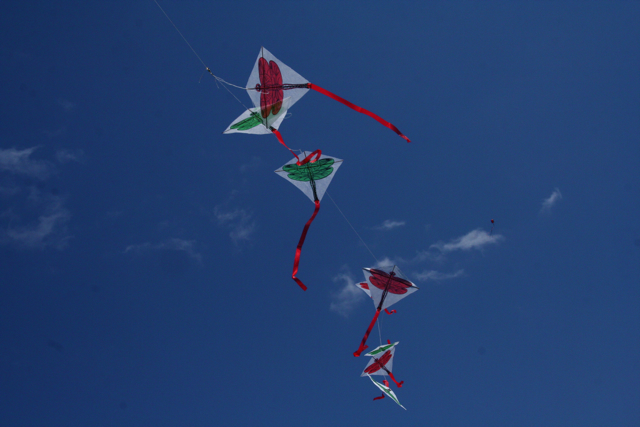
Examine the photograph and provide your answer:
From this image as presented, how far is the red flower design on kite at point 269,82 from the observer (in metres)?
13.7

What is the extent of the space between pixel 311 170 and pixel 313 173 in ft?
0.78

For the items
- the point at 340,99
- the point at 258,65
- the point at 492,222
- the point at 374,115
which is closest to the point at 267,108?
the point at 258,65

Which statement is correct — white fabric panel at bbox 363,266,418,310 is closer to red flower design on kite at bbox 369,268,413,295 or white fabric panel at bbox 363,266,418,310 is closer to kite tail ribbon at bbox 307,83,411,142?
red flower design on kite at bbox 369,268,413,295

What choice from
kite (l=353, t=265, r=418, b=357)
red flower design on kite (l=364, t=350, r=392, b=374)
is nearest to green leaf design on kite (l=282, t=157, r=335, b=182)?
kite (l=353, t=265, r=418, b=357)

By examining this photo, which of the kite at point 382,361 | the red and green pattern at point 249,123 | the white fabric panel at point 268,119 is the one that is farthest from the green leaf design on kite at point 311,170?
the kite at point 382,361

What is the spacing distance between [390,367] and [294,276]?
1144cm

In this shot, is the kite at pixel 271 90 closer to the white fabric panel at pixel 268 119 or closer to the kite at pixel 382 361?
the white fabric panel at pixel 268 119

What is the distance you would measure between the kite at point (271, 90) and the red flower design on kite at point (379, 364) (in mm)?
13933

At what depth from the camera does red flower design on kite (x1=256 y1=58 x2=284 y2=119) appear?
13.7 m

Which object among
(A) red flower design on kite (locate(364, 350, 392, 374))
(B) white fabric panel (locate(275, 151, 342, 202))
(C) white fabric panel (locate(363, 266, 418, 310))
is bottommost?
(A) red flower design on kite (locate(364, 350, 392, 374))

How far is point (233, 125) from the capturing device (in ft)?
49.3

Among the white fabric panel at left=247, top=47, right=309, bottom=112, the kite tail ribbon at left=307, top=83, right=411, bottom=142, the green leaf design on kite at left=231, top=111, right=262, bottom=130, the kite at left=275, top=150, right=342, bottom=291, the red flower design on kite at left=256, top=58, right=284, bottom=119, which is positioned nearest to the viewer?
the kite tail ribbon at left=307, top=83, right=411, bottom=142

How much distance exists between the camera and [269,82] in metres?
13.9

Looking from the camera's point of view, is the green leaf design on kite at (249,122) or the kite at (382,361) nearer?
the green leaf design on kite at (249,122)
